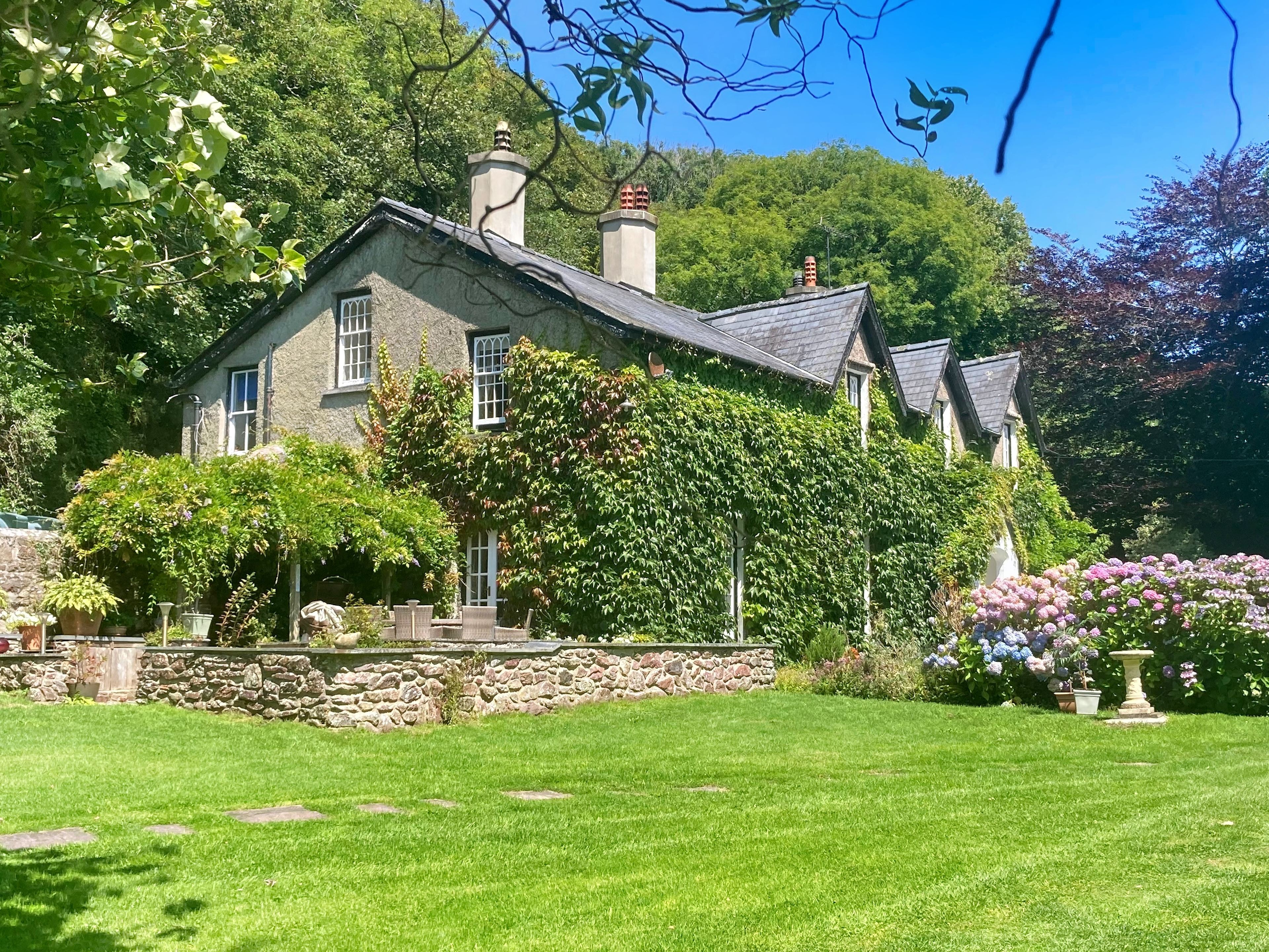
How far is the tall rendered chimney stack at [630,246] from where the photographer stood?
2562 cm

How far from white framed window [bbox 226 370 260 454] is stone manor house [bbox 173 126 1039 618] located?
0.10 ft

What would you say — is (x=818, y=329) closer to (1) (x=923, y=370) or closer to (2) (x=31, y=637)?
(1) (x=923, y=370)

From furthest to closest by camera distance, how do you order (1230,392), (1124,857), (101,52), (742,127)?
(1230,392)
(1124,857)
(101,52)
(742,127)

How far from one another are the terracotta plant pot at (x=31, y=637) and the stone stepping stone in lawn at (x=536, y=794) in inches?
371

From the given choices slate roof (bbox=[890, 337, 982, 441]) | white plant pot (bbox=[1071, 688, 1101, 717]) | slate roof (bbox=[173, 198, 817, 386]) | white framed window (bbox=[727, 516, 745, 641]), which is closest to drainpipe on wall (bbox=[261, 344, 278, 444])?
slate roof (bbox=[173, 198, 817, 386])

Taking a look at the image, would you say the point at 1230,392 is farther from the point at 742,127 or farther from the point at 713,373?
the point at 742,127

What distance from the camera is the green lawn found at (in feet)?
18.2

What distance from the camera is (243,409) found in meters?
23.8

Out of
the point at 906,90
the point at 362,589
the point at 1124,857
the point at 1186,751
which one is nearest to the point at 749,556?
the point at 362,589

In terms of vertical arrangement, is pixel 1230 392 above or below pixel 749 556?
above

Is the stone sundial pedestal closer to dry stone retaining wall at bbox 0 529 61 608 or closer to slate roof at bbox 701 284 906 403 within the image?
slate roof at bbox 701 284 906 403

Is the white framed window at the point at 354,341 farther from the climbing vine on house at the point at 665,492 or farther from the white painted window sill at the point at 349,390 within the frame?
the climbing vine on house at the point at 665,492

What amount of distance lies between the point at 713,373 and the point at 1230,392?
20.7 metres

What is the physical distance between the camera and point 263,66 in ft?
97.3
